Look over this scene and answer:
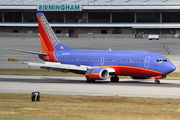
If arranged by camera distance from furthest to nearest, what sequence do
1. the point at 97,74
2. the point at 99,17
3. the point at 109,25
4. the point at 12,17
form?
the point at 12,17, the point at 99,17, the point at 109,25, the point at 97,74

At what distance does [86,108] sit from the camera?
83.0ft

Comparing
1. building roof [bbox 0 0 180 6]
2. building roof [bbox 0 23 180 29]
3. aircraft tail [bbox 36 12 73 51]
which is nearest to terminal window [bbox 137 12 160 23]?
building roof [bbox 0 23 180 29]

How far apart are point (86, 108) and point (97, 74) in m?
17.9

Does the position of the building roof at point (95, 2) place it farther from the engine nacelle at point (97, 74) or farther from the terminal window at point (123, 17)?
the engine nacelle at point (97, 74)

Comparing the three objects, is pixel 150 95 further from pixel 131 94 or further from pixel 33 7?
pixel 33 7

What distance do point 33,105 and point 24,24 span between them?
123 m

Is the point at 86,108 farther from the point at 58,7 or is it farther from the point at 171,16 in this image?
the point at 171,16

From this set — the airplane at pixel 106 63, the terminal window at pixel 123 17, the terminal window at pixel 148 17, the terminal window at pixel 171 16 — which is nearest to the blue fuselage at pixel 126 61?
the airplane at pixel 106 63

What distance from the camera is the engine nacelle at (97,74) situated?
43.0 m

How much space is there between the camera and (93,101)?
29.1m

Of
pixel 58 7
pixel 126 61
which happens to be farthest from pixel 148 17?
pixel 126 61

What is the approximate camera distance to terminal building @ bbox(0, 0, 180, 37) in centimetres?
13875

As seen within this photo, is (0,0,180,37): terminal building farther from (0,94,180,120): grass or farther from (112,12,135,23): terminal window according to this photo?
(0,94,180,120): grass

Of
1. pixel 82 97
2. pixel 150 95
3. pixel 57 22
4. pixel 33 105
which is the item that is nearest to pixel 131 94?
pixel 150 95
